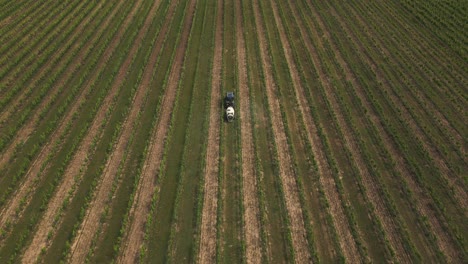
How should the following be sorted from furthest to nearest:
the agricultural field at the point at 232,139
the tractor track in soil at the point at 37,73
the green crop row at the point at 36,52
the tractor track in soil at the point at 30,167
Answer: the green crop row at the point at 36,52, the tractor track in soil at the point at 37,73, the tractor track in soil at the point at 30,167, the agricultural field at the point at 232,139

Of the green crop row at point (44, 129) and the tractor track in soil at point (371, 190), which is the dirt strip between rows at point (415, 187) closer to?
the tractor track in soil at point (371, 190)

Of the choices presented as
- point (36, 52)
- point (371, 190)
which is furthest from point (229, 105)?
point (36, 52)

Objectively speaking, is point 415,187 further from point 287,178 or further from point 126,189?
point 126,189

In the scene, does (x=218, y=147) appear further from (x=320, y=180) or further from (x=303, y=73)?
(x=303, y=73)

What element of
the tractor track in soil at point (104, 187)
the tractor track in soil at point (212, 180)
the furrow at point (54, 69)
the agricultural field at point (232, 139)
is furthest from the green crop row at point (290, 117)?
the furrow at point (54, 69)

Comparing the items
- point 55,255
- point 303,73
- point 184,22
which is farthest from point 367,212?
point 184,22
